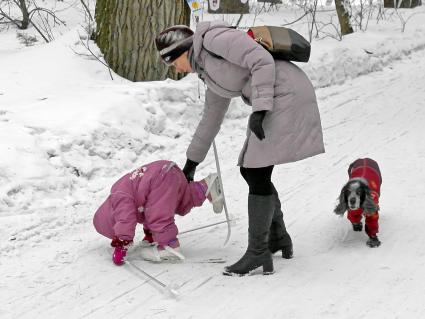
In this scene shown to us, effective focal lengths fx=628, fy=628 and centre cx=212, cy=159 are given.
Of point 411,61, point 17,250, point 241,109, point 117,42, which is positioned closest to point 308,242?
point 17,250

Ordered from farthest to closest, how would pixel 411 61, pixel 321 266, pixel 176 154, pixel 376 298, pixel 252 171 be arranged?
pixel 411 61 < pixel 176 154 < pixel 321 266 < pixel 252 171 < pixel 376 298

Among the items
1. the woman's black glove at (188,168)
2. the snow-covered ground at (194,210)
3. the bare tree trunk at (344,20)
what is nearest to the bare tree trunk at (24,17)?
the snow-covered ground at (194,210)

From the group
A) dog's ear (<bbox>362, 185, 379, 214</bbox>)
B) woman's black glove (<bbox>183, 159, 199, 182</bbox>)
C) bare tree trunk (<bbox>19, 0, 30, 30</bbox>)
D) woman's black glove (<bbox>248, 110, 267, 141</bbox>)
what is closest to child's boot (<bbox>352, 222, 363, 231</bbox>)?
dog's ear (<bbox>362, 185, 379, 214</bbox>)

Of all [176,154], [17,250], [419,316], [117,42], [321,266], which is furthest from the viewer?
[117,42]

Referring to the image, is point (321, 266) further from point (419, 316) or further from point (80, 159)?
point (80, 159)

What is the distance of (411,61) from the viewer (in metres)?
10.2

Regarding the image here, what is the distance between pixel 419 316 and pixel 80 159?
3.17m

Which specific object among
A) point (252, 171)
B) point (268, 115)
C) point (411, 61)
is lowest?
point (411, 61)

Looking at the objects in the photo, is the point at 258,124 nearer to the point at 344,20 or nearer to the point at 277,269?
the point at 277,269

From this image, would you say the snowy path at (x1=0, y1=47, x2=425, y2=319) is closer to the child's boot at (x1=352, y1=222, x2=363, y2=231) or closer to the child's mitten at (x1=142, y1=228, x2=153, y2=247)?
the child's boot at (x1=352, y1=222, x2=363, y2=231)

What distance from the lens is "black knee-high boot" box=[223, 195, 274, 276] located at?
347cm

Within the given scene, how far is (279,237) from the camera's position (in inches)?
151

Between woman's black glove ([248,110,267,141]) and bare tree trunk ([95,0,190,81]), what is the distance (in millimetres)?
3993

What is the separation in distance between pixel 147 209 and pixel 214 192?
1.57 feet
